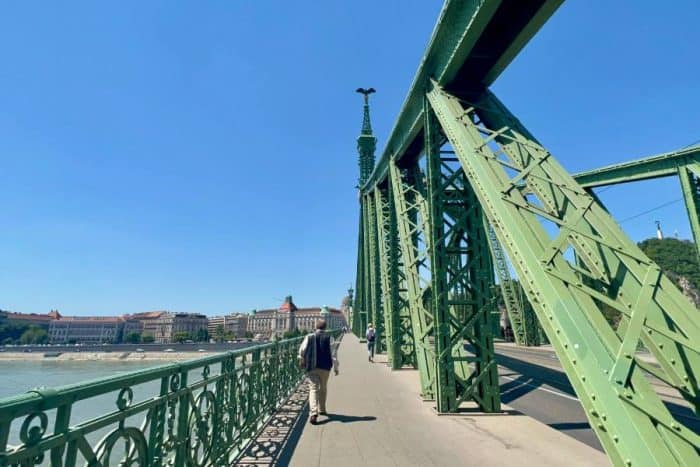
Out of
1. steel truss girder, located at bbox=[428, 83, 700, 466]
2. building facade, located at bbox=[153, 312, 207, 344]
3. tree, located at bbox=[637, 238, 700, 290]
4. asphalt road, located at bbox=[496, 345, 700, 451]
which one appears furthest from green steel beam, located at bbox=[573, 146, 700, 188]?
building facade, located at bbox=[153, 312, 207, 344]

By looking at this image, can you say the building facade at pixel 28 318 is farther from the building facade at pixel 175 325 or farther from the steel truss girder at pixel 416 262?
the steel truss girder at pixel 416 262

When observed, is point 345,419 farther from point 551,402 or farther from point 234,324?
point 234,324

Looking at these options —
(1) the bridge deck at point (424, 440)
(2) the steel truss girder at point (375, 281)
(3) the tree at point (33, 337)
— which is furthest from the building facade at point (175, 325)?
(1) the bridge deck at point (424, 440)

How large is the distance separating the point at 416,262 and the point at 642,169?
10.3 metres

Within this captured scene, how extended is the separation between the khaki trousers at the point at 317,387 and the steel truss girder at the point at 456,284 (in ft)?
6.86

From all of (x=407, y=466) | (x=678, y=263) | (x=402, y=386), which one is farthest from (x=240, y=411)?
(x=678, y=263)

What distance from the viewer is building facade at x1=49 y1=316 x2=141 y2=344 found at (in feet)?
445

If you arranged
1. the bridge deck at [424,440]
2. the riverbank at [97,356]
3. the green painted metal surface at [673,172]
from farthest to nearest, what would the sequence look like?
1. the riverbank at [97,356]
2. the green painted metal surface at [673,172]
3. the bridge deck at [424,440]

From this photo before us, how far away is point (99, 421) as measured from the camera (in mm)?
2172

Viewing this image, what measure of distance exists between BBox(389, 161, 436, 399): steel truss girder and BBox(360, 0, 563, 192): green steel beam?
323cm

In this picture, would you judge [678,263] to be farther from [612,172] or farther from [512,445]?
[512,445]

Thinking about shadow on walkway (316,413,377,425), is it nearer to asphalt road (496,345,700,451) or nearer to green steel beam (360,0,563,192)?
asphalt road (496,345,700,451)

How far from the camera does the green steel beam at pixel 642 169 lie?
38.6 ft

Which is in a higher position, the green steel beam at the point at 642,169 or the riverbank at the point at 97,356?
the green steel beam at the point at 642,169
